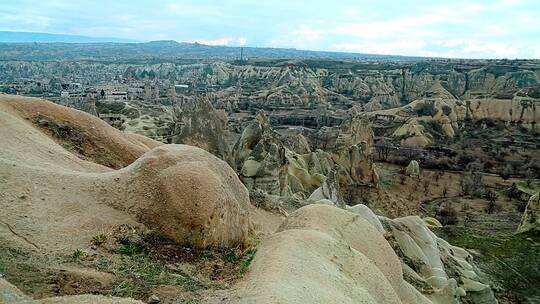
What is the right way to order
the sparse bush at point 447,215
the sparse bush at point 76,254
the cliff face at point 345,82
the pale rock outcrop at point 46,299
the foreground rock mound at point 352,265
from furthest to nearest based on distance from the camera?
1. the cliff face at point 345,82
2. the sparse bush at point 447,215
3. the sparse bush at point 76,254
4. the foreground rock mound at point 352,265
5. the pale rock outcrop at point 46,299

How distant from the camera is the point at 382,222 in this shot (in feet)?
54.0

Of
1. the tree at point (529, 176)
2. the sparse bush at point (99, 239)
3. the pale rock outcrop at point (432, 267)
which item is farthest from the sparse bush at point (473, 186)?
the sparse bush at point (99, 239)

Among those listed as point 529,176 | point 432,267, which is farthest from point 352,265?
point 529,176

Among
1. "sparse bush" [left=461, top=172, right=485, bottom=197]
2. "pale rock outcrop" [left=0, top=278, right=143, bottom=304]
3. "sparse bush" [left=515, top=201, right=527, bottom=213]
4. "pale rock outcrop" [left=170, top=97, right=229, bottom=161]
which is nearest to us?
"pale rock outcrop" [left=0, top=278, right=143, bottom=304]

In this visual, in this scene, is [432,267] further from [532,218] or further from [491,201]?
[491,201]

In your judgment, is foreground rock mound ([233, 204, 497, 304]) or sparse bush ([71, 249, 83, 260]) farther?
sparse bush ([71, 249, 83, 260])

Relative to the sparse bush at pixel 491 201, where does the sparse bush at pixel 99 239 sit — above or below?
above

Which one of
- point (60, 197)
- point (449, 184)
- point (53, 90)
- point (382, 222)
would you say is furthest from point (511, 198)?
point (53, 90)

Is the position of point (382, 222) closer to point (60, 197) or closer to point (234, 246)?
point (234, 246)

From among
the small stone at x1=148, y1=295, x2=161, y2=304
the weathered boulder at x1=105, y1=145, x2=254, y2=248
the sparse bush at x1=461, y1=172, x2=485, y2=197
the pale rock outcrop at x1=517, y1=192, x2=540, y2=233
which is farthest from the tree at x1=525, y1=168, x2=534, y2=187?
the small stone at x1=148, y1=295, x2=161, y2=304

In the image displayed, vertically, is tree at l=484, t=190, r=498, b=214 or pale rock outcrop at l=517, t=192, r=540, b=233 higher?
pale rock outcrop at l=517, t=192, r=540, b=233

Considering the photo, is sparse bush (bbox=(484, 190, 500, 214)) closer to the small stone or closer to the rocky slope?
the rocky slope

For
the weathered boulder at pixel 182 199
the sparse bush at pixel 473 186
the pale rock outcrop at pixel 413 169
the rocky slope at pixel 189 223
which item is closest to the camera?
the rocky slope at pixel 189 223

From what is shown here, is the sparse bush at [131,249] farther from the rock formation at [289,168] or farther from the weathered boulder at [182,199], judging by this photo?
the rock formation at [289,168]
